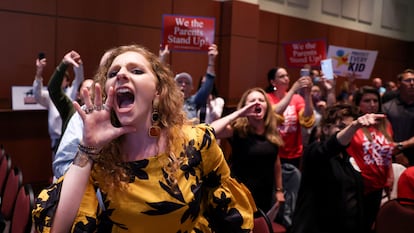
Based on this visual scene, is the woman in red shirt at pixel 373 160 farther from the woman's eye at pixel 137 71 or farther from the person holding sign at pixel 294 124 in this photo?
the woman's eye at pixel 137 71

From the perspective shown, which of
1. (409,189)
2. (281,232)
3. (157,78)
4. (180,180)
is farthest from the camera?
(281,232)

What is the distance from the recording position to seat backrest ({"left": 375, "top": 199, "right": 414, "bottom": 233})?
2.28m

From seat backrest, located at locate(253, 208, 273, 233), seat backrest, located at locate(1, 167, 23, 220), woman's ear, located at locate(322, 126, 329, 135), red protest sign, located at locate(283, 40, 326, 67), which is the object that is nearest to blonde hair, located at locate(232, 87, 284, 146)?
woman's ear, located at locate(322, 126, 329, 135)

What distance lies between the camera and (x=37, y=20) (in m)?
5.00

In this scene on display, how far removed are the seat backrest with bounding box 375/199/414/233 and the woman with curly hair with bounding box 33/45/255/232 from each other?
1.13m

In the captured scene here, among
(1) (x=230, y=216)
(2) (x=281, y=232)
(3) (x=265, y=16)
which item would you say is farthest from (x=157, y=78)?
(3) (x=265, y=16)

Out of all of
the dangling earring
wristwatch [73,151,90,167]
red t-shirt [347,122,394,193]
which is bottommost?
red t-shirt [347,122,394,193]

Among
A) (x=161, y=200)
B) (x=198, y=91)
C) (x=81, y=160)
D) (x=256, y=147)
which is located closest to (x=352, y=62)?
(x=198, y=91)

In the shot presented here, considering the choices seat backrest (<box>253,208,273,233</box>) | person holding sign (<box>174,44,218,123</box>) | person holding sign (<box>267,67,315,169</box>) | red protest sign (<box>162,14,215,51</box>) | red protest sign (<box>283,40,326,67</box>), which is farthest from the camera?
red protest sign (<box>283,40,326,67</box>)

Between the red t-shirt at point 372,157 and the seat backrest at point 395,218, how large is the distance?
0.81m

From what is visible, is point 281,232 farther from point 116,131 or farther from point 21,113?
point 21,113

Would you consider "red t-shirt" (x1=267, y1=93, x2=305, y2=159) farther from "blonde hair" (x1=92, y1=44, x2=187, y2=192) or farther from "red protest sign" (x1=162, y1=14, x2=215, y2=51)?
"blonde hair" (x1=92, y1=44, x2=187, y2=192)

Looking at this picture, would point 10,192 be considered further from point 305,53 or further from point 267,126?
point 305,53

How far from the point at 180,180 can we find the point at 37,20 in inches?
169
